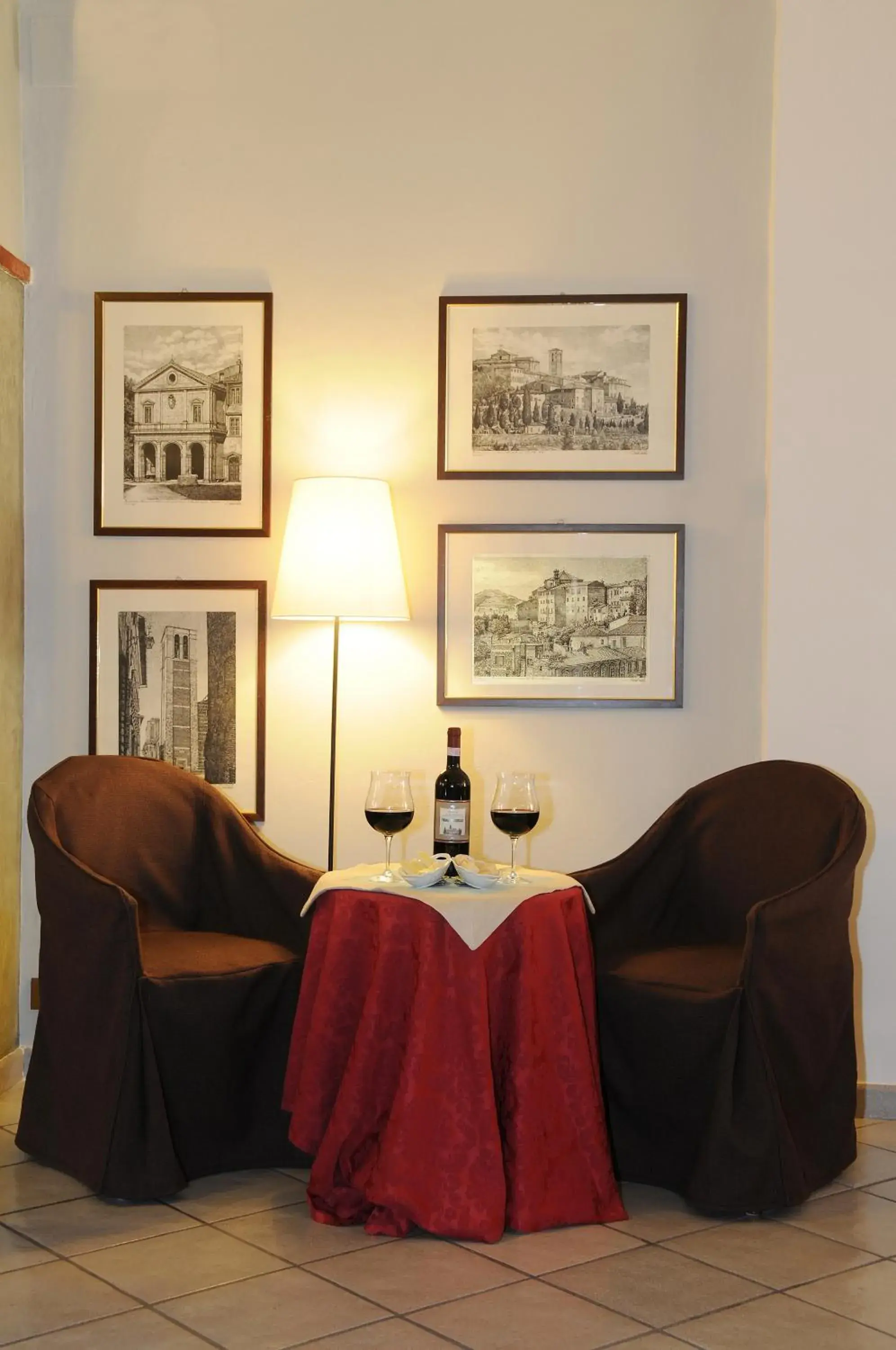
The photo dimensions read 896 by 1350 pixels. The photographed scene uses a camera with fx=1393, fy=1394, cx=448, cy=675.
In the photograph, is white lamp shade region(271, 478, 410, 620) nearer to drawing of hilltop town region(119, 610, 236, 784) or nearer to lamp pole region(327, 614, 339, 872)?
lamp pole region(327, 614, 339, 872)

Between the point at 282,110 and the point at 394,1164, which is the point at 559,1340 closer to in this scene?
the point at 394,1164

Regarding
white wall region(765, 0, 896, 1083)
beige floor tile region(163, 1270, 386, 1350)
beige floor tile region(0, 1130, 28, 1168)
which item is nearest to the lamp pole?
beige floor tile region(0, 1130, 28, 1168)

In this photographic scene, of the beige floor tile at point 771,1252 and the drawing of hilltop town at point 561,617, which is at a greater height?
the drawing of hilltop town at point 561,617

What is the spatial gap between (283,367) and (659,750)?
5.22 feet

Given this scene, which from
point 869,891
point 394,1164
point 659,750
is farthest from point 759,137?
point 394,1164

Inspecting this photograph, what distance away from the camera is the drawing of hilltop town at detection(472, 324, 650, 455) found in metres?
4.08

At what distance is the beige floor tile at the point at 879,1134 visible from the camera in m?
3.56

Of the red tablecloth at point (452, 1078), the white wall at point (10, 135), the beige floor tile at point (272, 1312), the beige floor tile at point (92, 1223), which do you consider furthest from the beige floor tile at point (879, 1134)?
the white wall at point (10, 135)

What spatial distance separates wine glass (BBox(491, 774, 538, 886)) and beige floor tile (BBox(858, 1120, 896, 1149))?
49.5 inches

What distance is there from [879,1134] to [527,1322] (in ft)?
5.01

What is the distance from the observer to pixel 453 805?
3.17 meters

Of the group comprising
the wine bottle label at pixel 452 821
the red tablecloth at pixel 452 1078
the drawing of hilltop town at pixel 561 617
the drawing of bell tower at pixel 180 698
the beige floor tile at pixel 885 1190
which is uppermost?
the drawing of hilltop town at pixel 561 617

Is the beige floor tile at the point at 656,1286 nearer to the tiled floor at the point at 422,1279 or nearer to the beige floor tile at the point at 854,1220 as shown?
the tiled floor at the point at 422,1279

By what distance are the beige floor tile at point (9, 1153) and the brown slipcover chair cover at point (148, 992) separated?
7 centimetres
